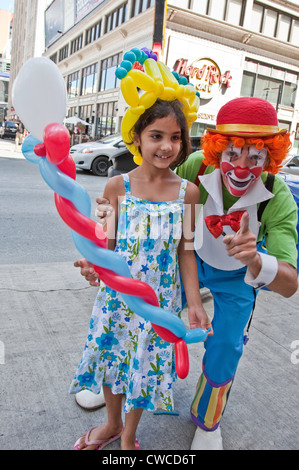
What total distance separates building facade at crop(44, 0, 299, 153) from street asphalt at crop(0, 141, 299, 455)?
63.0ft

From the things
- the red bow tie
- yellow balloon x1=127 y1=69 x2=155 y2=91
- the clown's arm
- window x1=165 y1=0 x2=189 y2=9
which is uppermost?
window x1=165 y1=0 x2=189 y2=9

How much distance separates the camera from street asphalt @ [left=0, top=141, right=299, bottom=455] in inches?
77.5

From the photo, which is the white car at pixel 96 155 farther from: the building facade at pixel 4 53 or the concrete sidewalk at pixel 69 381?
the building facade at pixel 4 53

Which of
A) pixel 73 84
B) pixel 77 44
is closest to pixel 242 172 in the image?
pixel 73 84

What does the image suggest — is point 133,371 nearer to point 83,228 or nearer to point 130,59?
point 83,228

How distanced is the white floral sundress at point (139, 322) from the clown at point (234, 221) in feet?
0.75

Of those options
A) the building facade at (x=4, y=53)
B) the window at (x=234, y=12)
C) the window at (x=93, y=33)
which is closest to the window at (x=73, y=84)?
the window at (x=93, y=33)

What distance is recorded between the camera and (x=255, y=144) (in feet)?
5.68

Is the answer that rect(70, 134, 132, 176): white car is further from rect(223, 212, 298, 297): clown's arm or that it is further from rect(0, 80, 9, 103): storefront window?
rect(0, 80, 9, 103): storefront window

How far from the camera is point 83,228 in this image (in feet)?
4.49

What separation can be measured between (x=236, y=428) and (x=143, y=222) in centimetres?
132

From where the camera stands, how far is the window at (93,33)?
28.6m

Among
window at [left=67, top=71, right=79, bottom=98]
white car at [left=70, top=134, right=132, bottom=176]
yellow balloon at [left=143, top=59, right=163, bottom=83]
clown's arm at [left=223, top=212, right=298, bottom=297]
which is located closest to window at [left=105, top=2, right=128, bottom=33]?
window at [left=67, top=71, right=79, bottom=98]

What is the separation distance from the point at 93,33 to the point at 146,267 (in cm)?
3252
